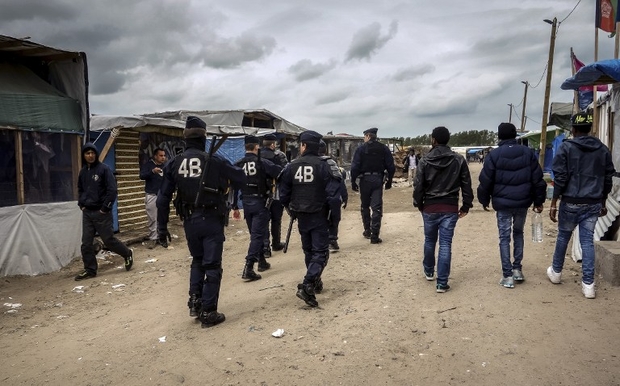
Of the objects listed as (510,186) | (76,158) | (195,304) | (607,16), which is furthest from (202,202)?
(607,16)

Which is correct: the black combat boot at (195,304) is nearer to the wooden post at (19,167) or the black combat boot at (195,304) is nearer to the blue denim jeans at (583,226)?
the blue denim jeans at (583,226)

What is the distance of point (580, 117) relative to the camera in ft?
14.8

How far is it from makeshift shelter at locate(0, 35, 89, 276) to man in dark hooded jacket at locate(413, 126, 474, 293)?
581 cm

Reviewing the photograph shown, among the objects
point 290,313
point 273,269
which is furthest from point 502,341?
point 273,269

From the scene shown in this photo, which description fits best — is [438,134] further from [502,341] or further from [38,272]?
[38,272]

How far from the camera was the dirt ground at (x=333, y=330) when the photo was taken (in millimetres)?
3258

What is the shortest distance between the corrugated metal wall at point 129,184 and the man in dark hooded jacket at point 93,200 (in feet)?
10.1

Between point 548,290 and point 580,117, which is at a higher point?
point 580,117

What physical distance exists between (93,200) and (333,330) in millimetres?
4381

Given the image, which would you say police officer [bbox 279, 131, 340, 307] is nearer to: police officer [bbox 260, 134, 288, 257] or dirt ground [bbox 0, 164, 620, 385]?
dirt ground [bbox 0, 164, 620, 385]

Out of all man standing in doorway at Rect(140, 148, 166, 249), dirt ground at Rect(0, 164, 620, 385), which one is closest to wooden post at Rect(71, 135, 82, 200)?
man standing in doorway at Rect(140, 148, 166, 249)

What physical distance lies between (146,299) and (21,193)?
312 cm

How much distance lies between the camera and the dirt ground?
3258 mm

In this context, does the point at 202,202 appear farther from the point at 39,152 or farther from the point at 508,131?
the point at 39,152
